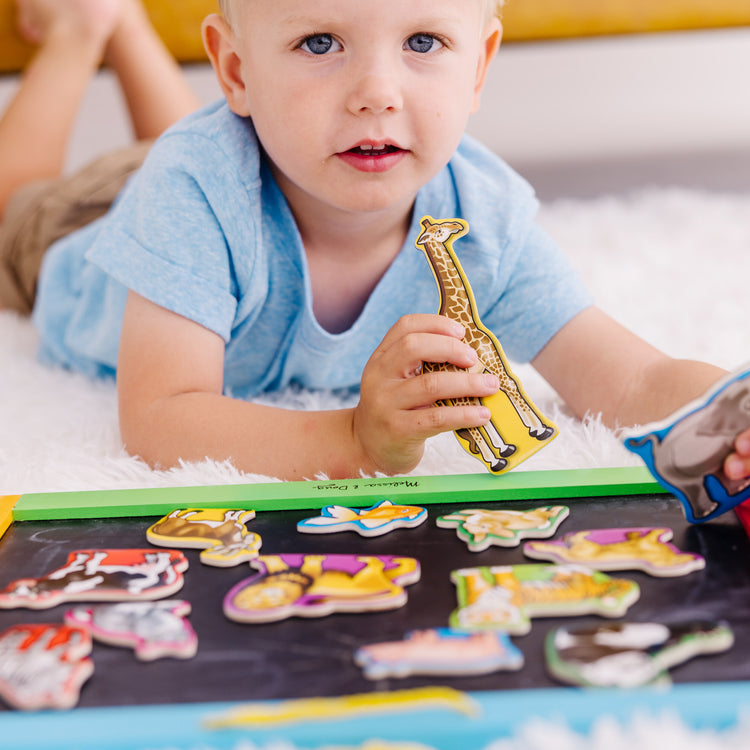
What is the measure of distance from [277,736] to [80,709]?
0.32ft

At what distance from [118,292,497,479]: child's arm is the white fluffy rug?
→ 3cm

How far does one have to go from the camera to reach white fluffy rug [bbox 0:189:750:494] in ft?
2.51

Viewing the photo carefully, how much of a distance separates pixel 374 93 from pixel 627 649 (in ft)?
1.46

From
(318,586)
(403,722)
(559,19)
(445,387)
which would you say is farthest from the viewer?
(559,19)

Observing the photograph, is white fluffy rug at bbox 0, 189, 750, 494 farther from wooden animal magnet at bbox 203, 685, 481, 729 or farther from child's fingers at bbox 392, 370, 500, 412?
wooden animal magnet at bbox 203, 685, 481, 729

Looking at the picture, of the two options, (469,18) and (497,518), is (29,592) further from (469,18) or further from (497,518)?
(469,18)

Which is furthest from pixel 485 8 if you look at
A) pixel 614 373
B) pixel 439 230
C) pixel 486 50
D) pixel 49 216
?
pixel 49 216

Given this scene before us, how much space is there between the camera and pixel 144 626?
0.50 metres

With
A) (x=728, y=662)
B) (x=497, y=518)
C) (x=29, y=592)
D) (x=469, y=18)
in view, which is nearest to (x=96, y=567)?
(x=29, y=592)

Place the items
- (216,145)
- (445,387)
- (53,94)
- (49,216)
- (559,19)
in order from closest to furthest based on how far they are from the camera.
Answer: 1. (445,387)
2. (216,145)
3. (49,216)
4. (53,94)
5. (559,19)

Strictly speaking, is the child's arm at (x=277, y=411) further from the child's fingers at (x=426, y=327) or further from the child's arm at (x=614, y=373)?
the child's arm at (x=614, y=373)

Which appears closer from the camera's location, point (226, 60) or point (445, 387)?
point (445, 387)

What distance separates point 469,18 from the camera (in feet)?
2.54

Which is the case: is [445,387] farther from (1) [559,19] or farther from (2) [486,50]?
(1) [559,19]
